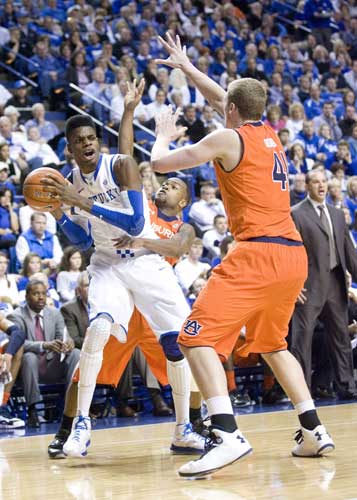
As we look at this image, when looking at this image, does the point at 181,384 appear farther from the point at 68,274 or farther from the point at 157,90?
the point at 157,90

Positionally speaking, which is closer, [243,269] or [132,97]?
[243,269]

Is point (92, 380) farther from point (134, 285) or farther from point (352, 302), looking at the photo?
point (352, 302)

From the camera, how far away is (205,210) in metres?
13.0

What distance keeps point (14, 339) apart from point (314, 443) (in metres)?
3.69

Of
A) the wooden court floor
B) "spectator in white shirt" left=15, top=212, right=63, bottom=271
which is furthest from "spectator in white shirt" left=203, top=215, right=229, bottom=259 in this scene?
the wooden court floor

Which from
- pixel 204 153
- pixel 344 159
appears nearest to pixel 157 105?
pixel 344 159

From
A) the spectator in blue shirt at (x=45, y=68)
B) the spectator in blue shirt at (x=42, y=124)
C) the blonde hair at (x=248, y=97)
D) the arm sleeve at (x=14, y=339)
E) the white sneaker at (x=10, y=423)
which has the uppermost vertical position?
the spectator in blue shirt at (x=45, y=68)

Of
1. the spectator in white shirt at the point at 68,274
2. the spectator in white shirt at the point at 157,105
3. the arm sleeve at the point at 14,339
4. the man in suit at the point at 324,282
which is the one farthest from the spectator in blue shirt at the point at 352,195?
the arm sleeve at the point at 14,339

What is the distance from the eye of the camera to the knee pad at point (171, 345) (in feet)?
20.5

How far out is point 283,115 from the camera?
1681cm

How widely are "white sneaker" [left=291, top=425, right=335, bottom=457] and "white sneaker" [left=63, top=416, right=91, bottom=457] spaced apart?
1289mm

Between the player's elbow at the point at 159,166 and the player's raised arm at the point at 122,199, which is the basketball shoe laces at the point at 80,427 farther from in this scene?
the player's elbow at the point at 159,166

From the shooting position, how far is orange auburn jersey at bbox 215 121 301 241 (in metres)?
5.34

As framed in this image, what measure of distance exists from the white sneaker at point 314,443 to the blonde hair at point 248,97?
186 cm
